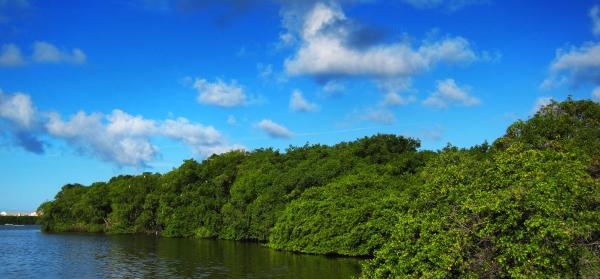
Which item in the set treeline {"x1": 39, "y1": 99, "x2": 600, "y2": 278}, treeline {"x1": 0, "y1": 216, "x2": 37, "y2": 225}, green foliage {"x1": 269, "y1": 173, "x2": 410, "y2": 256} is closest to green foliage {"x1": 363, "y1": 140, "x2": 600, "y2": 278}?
treeline {"x1": 39, "y1": 99, "x2": 600, "y2": 278}

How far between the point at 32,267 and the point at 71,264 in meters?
3.09

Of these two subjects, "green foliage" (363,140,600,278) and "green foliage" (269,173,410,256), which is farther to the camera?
"green foliage" (269,173,410,256)

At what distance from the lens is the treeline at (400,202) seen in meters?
18.2

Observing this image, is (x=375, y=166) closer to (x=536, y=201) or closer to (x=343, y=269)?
(x=343, y=269)

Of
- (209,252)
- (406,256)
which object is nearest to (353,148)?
(209,252)

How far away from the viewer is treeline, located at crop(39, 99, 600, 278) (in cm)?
1816

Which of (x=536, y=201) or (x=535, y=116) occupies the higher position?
(x=535, y=116)

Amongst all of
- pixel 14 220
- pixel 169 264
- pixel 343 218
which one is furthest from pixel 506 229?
pixel 14 220

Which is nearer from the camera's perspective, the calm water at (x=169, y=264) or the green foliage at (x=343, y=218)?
the calm water at (x=169, y=264)

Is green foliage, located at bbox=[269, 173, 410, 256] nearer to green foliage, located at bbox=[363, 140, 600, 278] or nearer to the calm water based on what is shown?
the calm water

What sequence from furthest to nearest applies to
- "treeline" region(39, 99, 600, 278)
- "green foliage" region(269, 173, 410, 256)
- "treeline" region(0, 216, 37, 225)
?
"treeline" region(0, 216, 37, 225) → "green foliage" region(269, 173, 410, 256) → "treeline" region(39, 99, 600, 278)

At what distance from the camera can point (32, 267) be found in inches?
1617

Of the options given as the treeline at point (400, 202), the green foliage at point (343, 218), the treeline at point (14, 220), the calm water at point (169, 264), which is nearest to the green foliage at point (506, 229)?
the treeline at point (400, 202)

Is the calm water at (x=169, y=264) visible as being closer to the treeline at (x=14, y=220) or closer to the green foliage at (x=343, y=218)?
the green foliage at (x=343, y=218)
